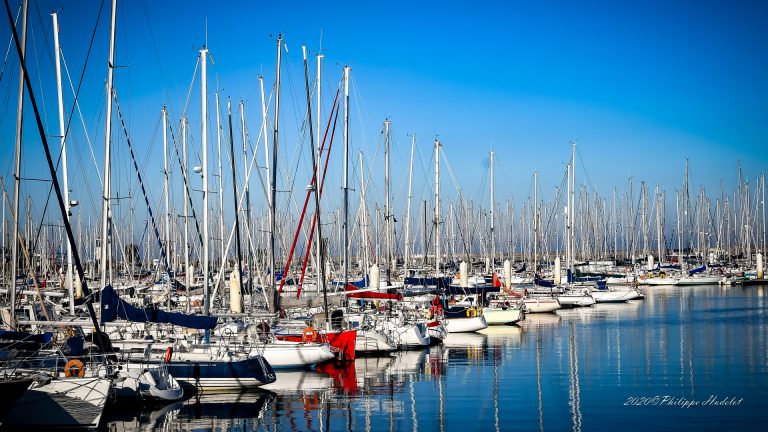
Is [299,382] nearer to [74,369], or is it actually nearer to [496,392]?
[496,392]

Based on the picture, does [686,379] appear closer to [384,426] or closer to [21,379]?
[384,426]

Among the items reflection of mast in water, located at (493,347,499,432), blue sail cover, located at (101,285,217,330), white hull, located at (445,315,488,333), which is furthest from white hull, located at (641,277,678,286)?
blue sail cover, located at (101,285,217,330)

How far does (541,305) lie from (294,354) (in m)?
33.5

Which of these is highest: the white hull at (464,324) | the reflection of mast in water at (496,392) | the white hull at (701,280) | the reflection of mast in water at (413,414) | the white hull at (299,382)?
the white hull at (701,280)

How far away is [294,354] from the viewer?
31531 mm

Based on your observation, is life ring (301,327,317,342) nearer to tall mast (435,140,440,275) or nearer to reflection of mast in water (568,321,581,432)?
reflection of mast in water (568,321,581,432)

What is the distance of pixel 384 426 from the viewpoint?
71.9 ft

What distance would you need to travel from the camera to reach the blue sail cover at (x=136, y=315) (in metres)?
26.0

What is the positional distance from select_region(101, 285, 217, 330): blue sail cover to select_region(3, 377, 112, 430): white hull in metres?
4.91

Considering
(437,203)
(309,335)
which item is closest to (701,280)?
(437,203)

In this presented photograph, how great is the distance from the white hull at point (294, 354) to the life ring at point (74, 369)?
9959mm

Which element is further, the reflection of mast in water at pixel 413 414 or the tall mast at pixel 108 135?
the tall mast at pixel 108 135

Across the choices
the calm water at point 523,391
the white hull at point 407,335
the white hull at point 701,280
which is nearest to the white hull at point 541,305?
the calm water at point 523,391

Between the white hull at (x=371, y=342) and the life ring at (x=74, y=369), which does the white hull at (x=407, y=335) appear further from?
the life ring at (x=74, y=369)
